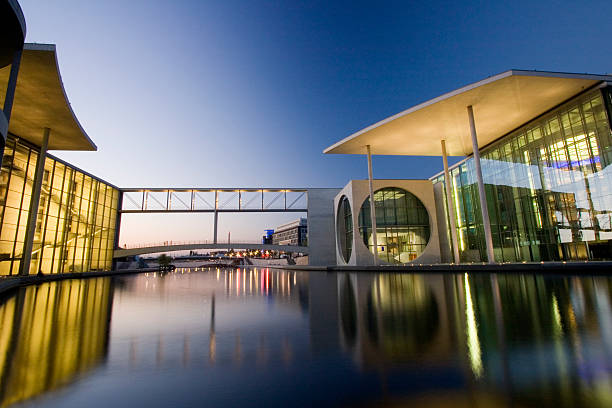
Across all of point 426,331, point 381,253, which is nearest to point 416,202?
point 381,253

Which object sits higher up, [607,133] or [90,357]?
[607,133]

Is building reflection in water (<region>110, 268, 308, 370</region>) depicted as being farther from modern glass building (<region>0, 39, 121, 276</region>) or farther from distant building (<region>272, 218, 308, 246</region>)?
distant building (<region>272, 218, 308, 246</region>)

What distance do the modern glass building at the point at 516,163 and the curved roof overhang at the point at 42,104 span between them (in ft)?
68.2

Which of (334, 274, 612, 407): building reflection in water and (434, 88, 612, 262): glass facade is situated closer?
(334, 274, 612, 407): building reflection in water

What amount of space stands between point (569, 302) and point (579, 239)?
660 inches

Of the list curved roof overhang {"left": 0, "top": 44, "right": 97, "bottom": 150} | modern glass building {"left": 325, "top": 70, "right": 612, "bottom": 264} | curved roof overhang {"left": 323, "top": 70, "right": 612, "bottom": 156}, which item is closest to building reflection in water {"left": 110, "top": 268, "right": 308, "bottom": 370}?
curved roof overhang {"left": 0, "top": 44, "right": 97, "bottom": 150}

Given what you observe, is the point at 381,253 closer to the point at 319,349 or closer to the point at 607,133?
the point at 607,133

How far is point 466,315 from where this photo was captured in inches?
187

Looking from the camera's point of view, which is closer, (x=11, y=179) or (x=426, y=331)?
(x=426, y=331)

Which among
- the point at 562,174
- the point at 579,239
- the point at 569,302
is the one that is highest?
the point at 562,174

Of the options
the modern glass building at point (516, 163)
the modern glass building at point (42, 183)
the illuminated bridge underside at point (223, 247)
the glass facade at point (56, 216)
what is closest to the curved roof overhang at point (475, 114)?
the modern glass building at point (516, 163)

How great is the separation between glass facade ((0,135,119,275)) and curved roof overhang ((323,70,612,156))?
79.3ft

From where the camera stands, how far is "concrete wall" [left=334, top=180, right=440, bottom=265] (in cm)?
2964

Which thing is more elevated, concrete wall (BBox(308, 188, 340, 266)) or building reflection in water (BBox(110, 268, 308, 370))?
concrete wall (BBox(308, 188, 340, 266))
